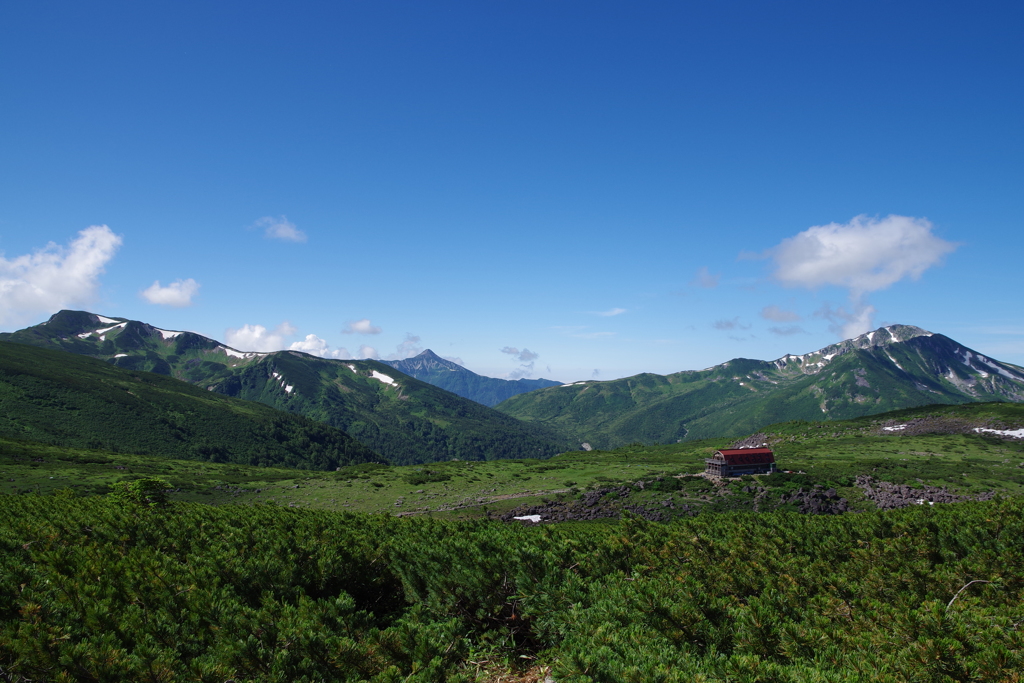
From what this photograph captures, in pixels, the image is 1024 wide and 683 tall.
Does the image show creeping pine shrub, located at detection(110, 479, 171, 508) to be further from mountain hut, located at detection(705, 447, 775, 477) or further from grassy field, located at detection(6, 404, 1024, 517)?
mountain hut, located at detection(705, 447, 775, 477)

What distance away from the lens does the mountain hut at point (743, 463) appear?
74.1 metres

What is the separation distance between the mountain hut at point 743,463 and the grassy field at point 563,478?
3.74 m

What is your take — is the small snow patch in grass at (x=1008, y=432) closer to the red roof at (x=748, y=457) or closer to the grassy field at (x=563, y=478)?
the grassy field at (x=563, y=478)

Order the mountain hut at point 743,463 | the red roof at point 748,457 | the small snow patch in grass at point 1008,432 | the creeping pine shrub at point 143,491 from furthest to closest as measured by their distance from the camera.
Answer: the small snow patch in grass at point 1008,432, the red roof at point 748,457, the mountain hut at point 743,463, the creeping pine shrub at point 143,491

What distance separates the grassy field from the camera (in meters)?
66.4

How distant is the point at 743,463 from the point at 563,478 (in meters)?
33.2

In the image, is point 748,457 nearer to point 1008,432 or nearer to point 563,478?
point 563,478

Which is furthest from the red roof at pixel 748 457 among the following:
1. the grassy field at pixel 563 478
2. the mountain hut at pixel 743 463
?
the grassy field at pixel 563 478

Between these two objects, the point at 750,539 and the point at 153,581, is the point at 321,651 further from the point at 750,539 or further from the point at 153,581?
the point at 750,539

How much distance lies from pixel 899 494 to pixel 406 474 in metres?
82.9

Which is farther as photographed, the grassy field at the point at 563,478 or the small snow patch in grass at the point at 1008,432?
the small snow patch in grass at the point at 1008,432

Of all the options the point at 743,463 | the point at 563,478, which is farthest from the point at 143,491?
the point at 743,463

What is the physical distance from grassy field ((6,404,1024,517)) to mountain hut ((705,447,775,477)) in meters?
3.74

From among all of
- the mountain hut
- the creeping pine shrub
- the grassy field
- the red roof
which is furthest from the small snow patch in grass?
the creeping pine shrub
